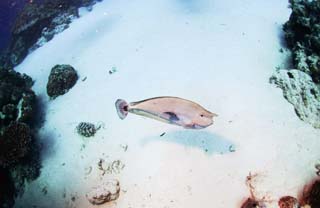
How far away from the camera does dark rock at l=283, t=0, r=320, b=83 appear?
5902mm

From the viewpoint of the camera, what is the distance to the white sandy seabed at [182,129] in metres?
4.77

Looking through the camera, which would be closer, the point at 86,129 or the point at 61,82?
the point at 86,129

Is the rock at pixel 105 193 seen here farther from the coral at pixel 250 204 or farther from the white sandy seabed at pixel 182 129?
the coral at pixel 250 204

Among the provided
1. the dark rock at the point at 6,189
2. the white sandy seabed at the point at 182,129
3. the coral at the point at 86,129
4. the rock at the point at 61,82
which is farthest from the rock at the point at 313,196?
the rock at the point at 61,82

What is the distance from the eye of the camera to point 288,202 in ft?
14.2

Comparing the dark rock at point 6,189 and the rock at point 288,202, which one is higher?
the rock at point 288,202

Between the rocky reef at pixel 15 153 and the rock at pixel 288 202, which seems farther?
the rocky reef at pixel 15 153

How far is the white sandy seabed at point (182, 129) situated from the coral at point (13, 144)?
46 cm

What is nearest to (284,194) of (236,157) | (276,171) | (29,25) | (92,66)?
(276,171)

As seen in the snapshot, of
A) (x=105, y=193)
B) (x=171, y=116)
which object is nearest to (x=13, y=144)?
(x=105, y=193)

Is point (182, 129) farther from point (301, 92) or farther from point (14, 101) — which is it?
point (14, 101)

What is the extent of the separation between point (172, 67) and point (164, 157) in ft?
7.71

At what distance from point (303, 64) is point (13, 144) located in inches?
239

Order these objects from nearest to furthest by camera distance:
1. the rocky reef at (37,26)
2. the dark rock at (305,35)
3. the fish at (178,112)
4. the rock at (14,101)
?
the fish at (178,112)
the dark rock at (305,35)
the rock at (14,101)
the rocky reef at (37,26)
